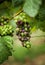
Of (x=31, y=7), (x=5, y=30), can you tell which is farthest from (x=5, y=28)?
(x=31, y=7)

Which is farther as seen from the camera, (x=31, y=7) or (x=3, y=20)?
(x=3, y=20)

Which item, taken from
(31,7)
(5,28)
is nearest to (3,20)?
(5,28)

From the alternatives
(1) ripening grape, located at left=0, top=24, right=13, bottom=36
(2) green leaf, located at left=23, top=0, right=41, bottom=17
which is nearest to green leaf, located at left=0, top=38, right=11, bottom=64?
(1) ripening grape, located at left=0, top=24, right=13, bottom=36

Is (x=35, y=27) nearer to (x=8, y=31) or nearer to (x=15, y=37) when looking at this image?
(x=15, y=37)

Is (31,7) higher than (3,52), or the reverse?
(31,7)

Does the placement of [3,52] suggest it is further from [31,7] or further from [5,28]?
[31,7]

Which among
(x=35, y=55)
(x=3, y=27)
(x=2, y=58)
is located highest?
(x=3, y=27)

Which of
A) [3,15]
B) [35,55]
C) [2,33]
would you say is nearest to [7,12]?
[3,15]

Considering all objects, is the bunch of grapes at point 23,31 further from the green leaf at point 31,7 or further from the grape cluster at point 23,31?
the green leaf at point 31,7

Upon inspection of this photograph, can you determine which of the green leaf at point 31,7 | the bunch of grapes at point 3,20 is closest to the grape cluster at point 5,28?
the bunch of grapes at point 3,20
